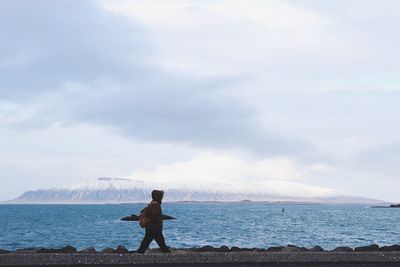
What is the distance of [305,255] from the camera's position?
14203mm

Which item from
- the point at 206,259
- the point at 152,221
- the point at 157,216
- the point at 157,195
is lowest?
the point at 206,259

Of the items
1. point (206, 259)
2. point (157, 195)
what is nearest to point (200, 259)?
point (206, 259)

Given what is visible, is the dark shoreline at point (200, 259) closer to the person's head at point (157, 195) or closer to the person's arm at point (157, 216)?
the person's arm at point (157, 216)

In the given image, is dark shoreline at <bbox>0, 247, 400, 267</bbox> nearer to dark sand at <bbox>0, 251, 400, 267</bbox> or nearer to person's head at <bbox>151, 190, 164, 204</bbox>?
dark sand at <bbox>0, 251, 400, 267</bbox>

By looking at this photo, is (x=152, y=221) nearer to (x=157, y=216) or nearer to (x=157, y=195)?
(x=157, y=216)

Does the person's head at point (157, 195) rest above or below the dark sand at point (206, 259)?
above

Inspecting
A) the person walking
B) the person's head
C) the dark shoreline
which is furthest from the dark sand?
the person's head

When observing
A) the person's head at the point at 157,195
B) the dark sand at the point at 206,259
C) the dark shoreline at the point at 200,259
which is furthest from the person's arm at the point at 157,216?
the dark sand at the point at 206,259

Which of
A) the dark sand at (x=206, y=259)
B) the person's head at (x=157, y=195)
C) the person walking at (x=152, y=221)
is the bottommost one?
the dark sand at (x=206, y=259)

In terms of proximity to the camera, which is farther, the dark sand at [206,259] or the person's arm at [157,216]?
the person's arm at [157,216]

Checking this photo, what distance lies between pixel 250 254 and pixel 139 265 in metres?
2.28

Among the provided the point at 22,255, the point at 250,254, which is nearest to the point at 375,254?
the point at 250,254

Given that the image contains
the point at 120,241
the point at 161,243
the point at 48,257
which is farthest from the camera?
the point at 120,241

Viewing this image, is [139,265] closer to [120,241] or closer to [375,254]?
[375,254]
